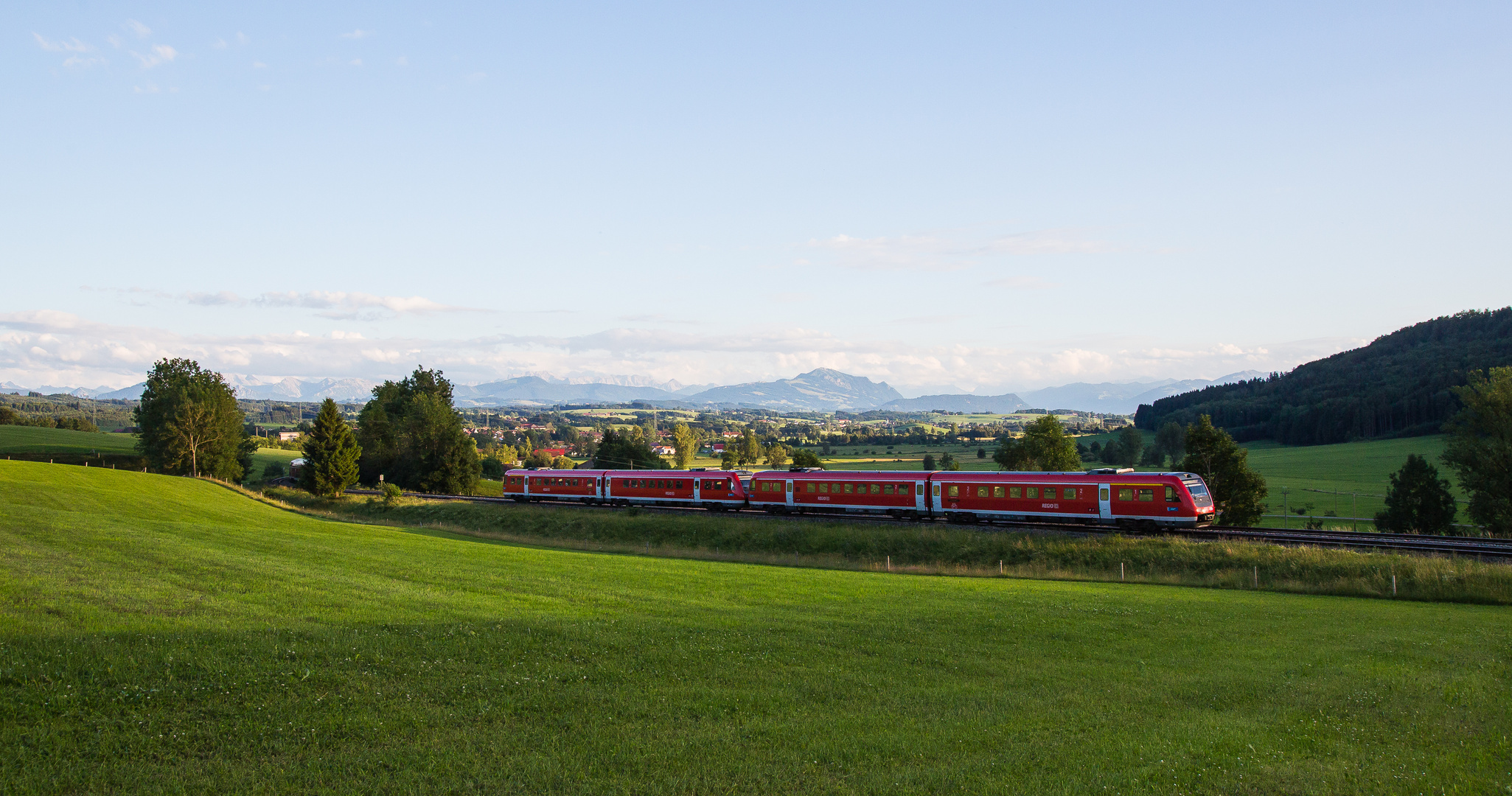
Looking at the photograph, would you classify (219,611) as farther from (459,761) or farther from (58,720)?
(459,761)

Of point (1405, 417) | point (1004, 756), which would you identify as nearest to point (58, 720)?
point (1004, 756)

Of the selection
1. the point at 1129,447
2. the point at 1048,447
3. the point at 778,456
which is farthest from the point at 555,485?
the point at 1129,447

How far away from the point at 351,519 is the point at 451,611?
5222 cm

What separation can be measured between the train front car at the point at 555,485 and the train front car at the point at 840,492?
585 inches

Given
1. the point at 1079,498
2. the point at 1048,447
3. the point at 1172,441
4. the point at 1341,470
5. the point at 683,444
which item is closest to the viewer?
the point at 1079,498

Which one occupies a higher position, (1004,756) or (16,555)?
(16,555)

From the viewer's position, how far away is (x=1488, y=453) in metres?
47.0

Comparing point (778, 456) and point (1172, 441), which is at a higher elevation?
point (1172, 441)

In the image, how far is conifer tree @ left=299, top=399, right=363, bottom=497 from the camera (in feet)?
237

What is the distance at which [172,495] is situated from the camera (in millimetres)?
54906

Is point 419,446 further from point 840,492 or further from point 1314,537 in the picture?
point 1314,537

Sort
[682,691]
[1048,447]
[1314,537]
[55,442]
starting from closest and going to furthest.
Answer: [682,691] < [1314,537] < [1048,447] < [55,442]

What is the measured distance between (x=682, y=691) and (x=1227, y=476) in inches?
2222

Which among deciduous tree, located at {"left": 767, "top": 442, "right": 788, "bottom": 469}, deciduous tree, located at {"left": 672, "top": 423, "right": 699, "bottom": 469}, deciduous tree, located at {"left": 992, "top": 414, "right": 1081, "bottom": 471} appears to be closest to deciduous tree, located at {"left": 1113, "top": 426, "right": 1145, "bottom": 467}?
deciduous tree, located at {"left": 992, "top": 414, "right": 1081, "bottom": 471}
